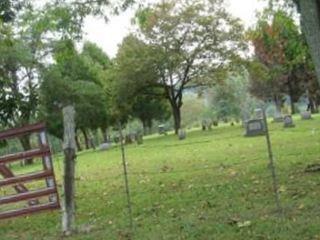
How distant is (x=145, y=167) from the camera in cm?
2003

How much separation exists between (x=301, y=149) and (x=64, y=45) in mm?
8157

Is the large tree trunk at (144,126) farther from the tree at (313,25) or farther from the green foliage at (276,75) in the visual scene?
the tree at (313,25)

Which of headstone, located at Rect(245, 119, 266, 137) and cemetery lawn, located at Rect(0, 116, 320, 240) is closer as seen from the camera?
cemetery lawn, located at Rect(0, 116, 320, 240)

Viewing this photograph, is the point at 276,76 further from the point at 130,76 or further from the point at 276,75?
the point at 130,76

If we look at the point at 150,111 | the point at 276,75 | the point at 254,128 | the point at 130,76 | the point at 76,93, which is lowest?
the point at 254,128

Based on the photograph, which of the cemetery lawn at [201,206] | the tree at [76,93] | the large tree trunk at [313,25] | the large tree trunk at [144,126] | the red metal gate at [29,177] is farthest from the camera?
the large tree trunk at [144,126]

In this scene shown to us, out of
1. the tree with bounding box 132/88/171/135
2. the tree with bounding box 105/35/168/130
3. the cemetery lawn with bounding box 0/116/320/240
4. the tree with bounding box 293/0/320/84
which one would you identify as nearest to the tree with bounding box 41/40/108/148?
the tree with bounding box 105/35/168/130

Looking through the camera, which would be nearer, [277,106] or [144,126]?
[277,106]

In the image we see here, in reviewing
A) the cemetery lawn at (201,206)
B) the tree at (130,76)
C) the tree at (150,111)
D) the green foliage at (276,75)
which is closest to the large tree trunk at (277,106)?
the green foliage at (276,75)

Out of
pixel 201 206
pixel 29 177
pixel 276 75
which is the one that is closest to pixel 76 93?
pixel 276 75

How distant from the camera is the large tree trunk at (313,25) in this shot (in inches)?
363

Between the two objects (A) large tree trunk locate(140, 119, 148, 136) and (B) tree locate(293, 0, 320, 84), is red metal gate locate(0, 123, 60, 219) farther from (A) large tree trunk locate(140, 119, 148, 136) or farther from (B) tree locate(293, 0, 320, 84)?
(A) large tree trunk locate(140, 119, 148, 136)

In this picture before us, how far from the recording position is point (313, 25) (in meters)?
9.27

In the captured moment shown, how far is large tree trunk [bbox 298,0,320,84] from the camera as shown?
363 inches
